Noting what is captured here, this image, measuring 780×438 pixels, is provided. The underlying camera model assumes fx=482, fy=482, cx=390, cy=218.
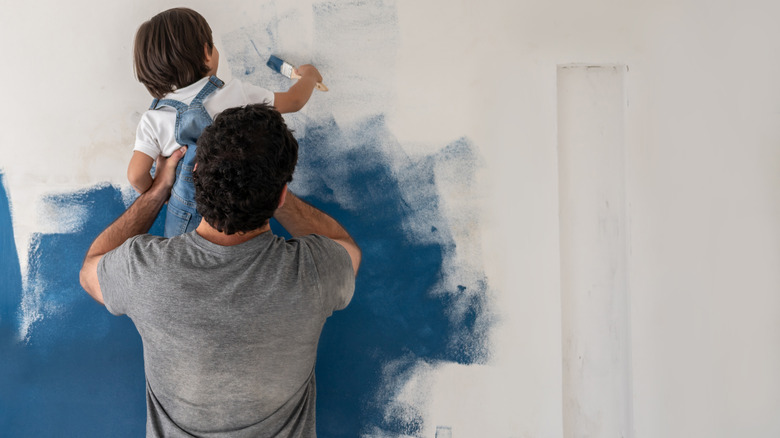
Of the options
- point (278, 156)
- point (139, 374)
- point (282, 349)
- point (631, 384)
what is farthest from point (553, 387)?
point (139, 374)

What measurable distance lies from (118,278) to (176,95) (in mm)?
477

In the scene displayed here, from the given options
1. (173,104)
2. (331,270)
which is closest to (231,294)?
(331,270)

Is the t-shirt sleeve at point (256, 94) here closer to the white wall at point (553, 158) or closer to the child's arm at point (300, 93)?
the child's arm at point (300, 93)

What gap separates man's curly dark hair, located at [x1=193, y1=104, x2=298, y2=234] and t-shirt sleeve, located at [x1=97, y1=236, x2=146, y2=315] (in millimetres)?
186

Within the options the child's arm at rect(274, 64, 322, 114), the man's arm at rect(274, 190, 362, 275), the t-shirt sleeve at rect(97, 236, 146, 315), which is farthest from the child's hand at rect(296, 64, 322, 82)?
the t-shirt sleeve at rect(97, 236, 146, 315)

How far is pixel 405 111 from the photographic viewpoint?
1.40 m

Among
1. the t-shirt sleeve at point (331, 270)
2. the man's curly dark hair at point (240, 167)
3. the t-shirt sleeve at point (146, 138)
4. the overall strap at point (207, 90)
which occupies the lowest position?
the t-shirt sleeve at point (331, 270)

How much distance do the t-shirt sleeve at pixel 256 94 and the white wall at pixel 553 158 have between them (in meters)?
0.28

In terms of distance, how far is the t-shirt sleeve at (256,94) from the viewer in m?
1.25

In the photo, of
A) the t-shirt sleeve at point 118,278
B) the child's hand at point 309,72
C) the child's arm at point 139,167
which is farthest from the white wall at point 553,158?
the t-shirt sleeve at point 118,278

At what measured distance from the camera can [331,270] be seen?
1.03m

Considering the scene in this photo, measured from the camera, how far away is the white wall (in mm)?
1376

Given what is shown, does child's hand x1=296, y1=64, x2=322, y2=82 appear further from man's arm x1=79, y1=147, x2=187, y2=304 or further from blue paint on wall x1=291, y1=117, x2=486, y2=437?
man's arm x1=79, y1=147, x2=187, y2=304

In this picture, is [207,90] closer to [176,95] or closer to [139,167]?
[176,95]
